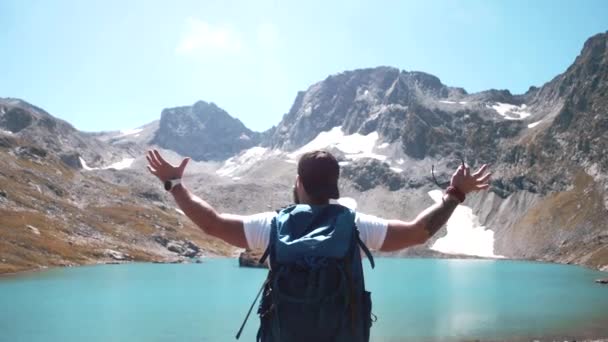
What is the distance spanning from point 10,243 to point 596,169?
532 feet

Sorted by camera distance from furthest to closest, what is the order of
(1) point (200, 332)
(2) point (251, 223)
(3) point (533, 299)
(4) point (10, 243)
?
1. (4) point (10, 243)
2. (3) point (533, 299)
3. (1) point (200, 332)
4. (2) point (251, 223)

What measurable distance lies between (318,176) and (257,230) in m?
0.77

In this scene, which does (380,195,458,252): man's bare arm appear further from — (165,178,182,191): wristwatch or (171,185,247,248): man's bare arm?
(165,178,182,191): wristwatch

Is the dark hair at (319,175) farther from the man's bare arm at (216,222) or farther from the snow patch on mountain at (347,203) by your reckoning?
the man's bare arm at (216,222)

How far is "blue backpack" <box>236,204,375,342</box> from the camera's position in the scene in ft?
15.7

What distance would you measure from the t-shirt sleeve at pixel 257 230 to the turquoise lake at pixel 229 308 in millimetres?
36848

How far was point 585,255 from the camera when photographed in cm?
13650

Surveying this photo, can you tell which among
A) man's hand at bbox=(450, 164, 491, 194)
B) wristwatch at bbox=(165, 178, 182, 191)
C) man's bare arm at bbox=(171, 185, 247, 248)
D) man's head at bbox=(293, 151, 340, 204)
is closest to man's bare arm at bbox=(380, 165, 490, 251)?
man's hand at bbox=(450, 164, 491, 194)

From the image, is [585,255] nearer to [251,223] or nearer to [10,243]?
[10,243]

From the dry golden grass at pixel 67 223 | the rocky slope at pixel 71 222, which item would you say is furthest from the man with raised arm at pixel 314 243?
the dry golden grass at pixel 67 223

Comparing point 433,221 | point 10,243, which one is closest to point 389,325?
point 433,221

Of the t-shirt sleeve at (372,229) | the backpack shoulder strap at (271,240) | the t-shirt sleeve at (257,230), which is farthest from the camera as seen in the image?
the t-shirt sleeve at (372,229)

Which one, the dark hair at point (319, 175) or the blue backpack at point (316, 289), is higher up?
the dark hair at point (319, 175)

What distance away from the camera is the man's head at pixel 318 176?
17.6 ft
